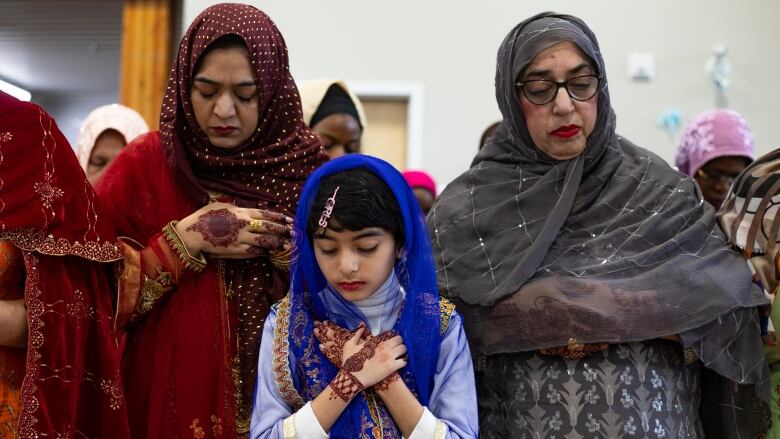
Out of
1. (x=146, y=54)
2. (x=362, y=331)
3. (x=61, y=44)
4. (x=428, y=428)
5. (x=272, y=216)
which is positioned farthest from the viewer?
(x=61, y=44)

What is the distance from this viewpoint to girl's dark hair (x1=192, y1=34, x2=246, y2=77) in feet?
7.41

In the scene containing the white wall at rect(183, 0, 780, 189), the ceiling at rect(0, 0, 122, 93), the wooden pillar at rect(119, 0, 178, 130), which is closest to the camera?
the white wall at rect(183, 0, 780, 189)

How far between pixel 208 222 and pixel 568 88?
3.27 ft

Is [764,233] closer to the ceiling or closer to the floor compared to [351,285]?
closer to the ceiling

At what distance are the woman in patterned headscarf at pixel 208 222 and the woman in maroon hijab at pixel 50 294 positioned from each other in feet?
0.38

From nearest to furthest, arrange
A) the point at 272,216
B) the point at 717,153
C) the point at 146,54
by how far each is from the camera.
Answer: the point at 272,216, the point at 717,153, the point at 146,54

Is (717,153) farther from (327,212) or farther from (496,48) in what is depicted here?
(496,48)

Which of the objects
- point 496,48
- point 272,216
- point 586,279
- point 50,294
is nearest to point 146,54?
point 496,48

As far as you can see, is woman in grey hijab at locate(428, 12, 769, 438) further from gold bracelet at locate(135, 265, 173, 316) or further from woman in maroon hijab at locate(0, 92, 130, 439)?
woman in maroon hijab at locate(0, 92, 130, 439)

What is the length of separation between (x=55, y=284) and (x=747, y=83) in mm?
5401

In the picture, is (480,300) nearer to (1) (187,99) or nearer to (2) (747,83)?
(1) (187,99)

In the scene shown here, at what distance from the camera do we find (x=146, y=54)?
641cm

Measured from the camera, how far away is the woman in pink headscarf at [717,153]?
3.47 metres

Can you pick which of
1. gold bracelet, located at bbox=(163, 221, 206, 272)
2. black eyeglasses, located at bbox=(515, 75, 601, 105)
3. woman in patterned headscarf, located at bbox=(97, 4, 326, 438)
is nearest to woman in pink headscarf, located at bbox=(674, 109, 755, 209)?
black eyeglasses, located at bbox=(515, 75, 601, 105)
